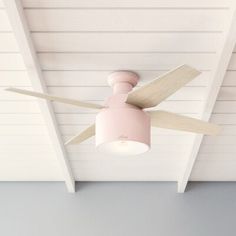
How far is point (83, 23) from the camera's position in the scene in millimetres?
1576

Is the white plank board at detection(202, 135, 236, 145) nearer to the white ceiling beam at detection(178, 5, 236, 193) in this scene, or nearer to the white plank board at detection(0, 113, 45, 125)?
the white ceiling beam at detection(178, 5, 236, 193)

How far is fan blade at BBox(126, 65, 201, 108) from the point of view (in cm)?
140

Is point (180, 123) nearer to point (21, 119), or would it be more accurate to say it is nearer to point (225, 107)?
point (225, 107)

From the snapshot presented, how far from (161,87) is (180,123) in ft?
1.01

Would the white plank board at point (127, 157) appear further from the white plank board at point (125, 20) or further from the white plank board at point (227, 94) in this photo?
the white plank board at point (125, 20)

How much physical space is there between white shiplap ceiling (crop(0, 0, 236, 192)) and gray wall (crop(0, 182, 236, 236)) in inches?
28.9

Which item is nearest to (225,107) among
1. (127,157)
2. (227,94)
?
(227,94)

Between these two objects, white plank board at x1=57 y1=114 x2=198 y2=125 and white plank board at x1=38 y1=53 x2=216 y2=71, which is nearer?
white plank board at x1=38 y1=53 x2=216 y2=71

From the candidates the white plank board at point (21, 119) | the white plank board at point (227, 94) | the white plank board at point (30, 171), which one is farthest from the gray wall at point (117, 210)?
the white plank board at point (227, 94)

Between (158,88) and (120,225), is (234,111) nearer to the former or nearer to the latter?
(158,88)

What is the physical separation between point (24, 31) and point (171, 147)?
1.47 meters

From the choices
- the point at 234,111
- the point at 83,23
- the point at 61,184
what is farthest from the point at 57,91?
the point at 61,184

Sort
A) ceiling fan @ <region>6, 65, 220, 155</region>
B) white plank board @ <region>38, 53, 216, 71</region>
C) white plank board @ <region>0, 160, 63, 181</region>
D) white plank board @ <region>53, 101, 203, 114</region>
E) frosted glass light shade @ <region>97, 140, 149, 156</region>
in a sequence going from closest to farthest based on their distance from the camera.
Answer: ceiling fan @ <region>6, 65, 220, 155</region> → frosted glass light shade @ <region>97, 140, 149, 156</region> → white plank board @ <region>38, 53, 216, 71</region> → white plank board @ <region>53, 101, 203, 114</region> → white plank board @ <region>0, 160, 63, 181</region>

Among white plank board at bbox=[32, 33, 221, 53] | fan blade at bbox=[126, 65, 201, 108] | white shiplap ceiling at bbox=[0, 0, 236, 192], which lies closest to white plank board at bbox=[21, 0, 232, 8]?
white shiplap ceiling at bbox=[0, 0, 236, 192]
